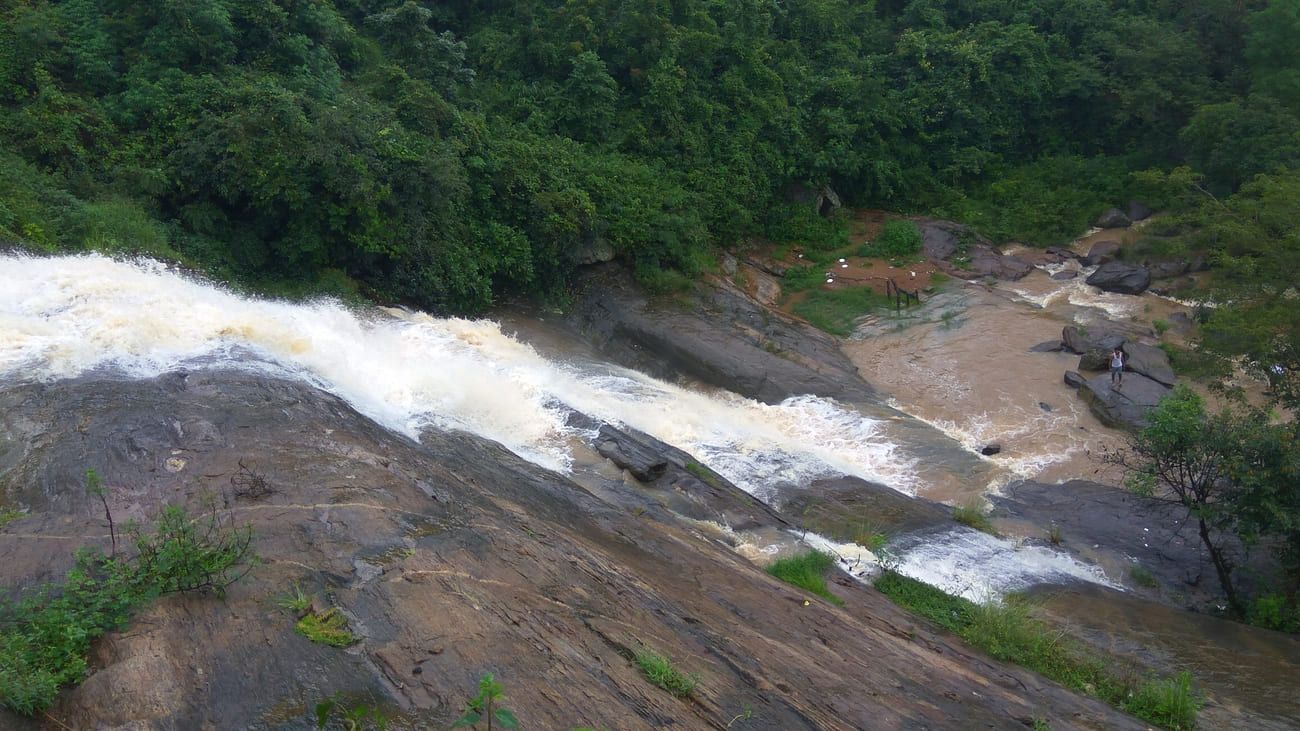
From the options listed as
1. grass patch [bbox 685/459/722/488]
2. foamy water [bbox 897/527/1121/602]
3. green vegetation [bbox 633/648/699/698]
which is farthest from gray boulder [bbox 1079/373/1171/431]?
green vegetation [bbox 633/648/699/698]

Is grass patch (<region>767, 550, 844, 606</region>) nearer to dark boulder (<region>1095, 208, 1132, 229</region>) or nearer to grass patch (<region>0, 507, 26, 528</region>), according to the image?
grass patch (<region>0, 507, 26, 528</region>)

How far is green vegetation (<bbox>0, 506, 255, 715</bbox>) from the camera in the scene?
5516 millimetres

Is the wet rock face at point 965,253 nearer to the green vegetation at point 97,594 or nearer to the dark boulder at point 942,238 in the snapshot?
the dark boulder at point 942,238

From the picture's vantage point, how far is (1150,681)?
9.91 m

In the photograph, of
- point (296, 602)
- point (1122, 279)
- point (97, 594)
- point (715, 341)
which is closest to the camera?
point (97, 594)

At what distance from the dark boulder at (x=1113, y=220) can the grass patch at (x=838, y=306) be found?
807cm

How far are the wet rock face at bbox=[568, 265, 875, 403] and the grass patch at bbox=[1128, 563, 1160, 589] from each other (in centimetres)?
620

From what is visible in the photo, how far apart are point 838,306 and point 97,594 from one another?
1885 centimetres

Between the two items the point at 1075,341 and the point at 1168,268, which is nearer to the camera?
the point at 1075,341

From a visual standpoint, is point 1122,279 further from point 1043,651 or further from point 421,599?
point 421,599

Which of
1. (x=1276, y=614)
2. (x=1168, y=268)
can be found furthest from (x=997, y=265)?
(x=1276, y=614)

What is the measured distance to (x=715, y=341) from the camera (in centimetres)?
1917

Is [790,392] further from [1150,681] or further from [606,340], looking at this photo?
[1150,681]

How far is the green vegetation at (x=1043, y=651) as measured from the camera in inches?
373
